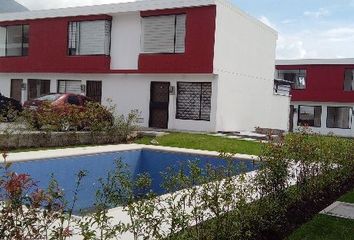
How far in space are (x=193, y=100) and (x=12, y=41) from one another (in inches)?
570

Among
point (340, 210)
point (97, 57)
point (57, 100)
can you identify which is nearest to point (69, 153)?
point (340, 210)

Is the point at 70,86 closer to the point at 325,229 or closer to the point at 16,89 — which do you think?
the point at 16,89

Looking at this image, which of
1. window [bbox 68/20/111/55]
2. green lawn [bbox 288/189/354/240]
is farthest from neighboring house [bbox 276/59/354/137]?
green lawn [bbox 288/189/354/240]

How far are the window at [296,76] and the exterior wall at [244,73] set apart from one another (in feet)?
33.3

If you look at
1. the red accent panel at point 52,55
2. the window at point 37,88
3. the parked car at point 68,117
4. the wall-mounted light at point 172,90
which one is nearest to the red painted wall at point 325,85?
the wall-mounted light at point 172,90

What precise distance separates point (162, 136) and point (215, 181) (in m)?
13.5

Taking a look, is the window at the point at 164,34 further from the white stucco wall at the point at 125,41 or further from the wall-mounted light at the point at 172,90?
the wall-mounted light at the point at 172,90

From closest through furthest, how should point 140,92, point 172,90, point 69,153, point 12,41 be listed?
point 69,153 → point 172,90 → point 140,92 → point 12,41

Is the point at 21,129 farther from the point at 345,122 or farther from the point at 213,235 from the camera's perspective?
the point at 345,122

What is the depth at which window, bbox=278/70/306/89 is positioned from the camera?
40.3 meters

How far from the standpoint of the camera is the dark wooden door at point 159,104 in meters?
23.6

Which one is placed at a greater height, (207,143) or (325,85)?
(325,85)

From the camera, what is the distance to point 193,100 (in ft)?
74.8

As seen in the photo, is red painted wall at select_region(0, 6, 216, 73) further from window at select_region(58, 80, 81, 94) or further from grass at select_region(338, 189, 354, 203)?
grass at select_region(338, 189, 354, 203)
